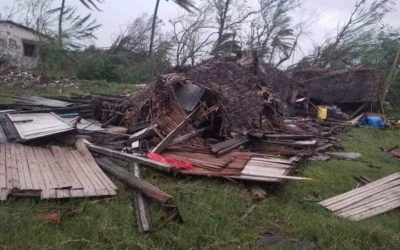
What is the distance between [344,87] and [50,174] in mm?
16621

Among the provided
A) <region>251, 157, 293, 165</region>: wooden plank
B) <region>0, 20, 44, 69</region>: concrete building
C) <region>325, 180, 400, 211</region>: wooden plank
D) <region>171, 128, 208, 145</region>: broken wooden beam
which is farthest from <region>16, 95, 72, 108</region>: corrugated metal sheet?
<region>0, 20, 44, 69</region>: concrete building

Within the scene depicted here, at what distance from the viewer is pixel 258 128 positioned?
947 centimetres

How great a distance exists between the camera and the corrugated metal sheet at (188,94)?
8.76 metres

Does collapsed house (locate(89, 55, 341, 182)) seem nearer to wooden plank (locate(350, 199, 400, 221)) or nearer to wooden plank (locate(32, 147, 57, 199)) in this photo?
wooden plank (locate(350, 199, 400, 221))

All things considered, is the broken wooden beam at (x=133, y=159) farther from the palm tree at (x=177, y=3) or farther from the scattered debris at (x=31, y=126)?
the palm tree at (x=177, y=3)

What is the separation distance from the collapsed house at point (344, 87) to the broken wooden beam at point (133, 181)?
A: 1437 centimetres

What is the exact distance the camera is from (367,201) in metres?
5.85

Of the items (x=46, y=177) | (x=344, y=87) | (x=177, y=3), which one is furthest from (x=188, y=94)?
(x=177, y=3)

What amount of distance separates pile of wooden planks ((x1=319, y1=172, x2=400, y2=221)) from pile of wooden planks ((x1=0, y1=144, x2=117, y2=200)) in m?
3.26

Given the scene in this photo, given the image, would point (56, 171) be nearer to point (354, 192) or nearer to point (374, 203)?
point (354, 192)

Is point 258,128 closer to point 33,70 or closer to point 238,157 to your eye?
point 238,157

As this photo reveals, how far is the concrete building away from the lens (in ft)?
66.1

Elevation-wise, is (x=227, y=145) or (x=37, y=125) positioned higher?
(x=37, y=125)

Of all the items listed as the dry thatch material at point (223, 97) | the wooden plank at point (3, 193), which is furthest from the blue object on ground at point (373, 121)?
the wooden plank at point (3, 193)
